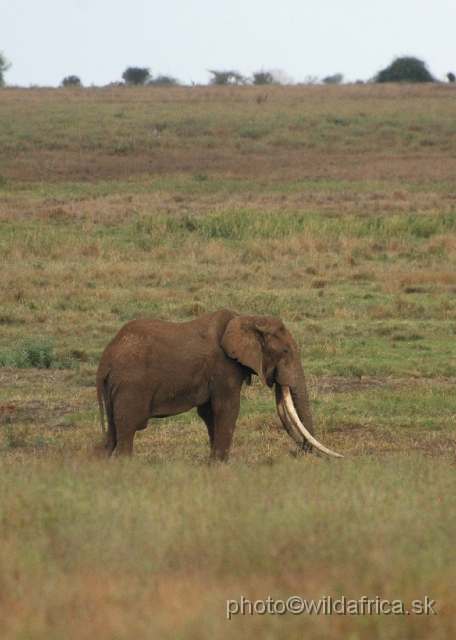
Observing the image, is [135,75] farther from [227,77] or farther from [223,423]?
[223,423]

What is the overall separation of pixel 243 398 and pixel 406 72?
61.4 metres

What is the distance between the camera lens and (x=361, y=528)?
4426 millimetres

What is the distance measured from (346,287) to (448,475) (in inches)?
417

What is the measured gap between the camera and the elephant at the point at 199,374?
23.9 ft

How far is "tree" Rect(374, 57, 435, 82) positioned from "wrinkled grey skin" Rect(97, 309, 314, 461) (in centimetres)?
6205

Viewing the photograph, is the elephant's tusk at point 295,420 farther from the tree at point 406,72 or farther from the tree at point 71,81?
the tree at point 71,81

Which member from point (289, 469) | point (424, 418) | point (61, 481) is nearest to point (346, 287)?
point (424, 418)

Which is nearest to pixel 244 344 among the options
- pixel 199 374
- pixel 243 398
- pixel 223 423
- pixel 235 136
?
pixel 199 374

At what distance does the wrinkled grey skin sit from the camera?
7.29 meters

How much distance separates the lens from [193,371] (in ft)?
24.6

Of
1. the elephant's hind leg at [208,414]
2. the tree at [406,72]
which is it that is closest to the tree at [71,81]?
the tree at [406,72]

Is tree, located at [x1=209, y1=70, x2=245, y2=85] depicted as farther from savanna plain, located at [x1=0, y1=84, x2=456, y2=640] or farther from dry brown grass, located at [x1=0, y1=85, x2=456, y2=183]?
savanna plain, located at [x1=0, y1=84, x2=456, y2=640]

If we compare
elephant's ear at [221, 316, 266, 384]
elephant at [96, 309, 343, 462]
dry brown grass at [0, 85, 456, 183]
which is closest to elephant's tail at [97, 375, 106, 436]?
elephant at [96, 309, 343, 462]

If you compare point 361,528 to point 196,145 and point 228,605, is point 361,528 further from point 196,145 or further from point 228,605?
point 196,145
